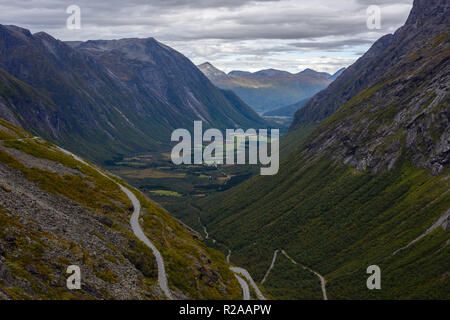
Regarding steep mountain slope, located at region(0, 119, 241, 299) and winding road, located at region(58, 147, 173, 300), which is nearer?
steep mountain slope, located at region(0, 119, 241, 299)

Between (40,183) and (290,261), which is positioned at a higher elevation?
(40,183)

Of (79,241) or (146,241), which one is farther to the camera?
(146,241)

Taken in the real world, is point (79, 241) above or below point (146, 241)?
above
